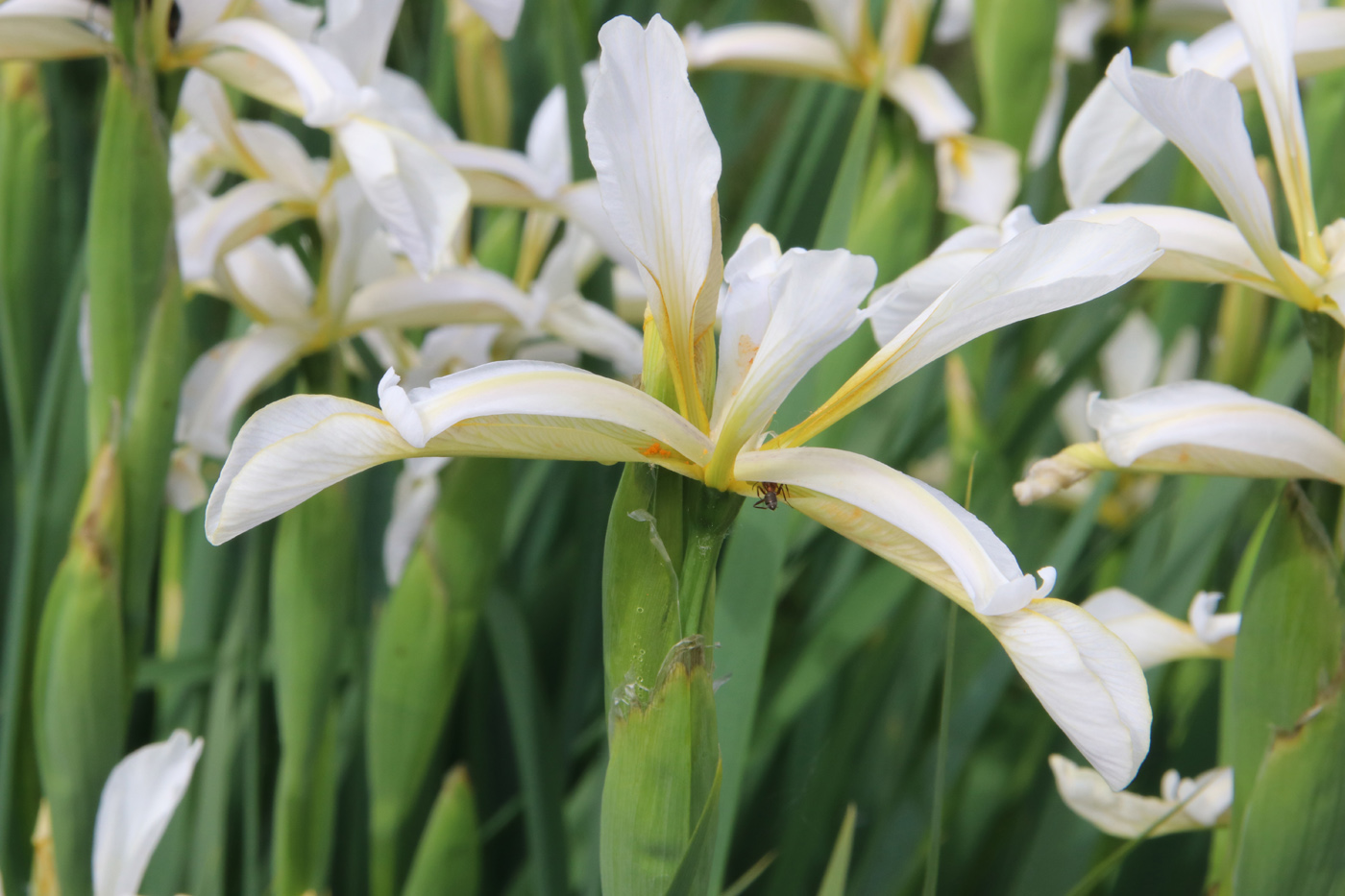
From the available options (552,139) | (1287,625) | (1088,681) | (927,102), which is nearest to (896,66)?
(927,102)

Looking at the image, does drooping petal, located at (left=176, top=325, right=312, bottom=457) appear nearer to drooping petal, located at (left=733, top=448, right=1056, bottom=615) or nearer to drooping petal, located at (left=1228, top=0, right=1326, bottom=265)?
drooping petal, located at (left=733, top=448, right=1056, bottom=615)

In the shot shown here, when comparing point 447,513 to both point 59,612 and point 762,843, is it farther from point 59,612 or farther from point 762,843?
point 762,843

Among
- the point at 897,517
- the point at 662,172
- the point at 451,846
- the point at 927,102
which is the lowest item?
the point at 451,846

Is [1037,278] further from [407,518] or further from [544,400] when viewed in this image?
[407,518]

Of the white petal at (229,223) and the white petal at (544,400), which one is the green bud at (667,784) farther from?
the white petal at (229,223)

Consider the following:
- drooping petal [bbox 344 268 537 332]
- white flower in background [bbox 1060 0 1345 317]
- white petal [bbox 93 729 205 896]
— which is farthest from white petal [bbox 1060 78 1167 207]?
white petal [bbox 93 729 205 896]

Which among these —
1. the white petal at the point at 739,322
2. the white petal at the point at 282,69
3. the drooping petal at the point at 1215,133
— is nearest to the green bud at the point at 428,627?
the white petal at the point at 282,69
